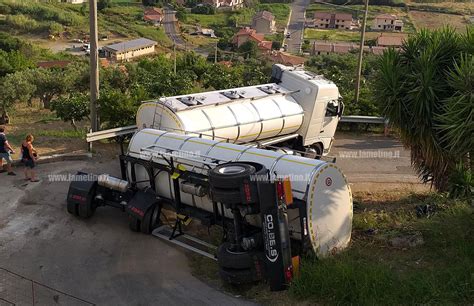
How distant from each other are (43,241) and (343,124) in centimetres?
1430

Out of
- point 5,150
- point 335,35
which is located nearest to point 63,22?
point 335,35

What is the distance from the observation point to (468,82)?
10.8 metres

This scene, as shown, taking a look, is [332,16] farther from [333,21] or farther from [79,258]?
[79,258]

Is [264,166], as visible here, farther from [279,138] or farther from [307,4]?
[307,4]

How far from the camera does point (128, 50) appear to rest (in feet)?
256

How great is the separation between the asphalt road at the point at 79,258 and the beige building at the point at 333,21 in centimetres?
10817

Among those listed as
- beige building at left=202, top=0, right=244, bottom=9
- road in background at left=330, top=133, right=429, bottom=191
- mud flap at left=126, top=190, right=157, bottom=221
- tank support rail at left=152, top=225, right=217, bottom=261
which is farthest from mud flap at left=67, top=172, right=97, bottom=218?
beige building at left=202, top=0, right=244, bottom=9

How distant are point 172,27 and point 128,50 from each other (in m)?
29.9

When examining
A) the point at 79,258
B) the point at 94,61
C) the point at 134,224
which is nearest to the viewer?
the point at 79,258

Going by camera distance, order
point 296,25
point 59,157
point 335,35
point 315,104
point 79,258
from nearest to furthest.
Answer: point 79,258 < point 59,157 < point 315,104 < point 335,35 < point 296,25

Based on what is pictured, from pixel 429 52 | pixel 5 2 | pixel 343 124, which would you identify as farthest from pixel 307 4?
pixel 429 52

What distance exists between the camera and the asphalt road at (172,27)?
9516cm

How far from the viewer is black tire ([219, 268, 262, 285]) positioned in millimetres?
9172

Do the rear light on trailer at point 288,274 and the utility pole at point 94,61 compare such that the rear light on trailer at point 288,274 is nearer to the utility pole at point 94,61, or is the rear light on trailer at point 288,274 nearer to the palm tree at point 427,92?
the palm tree at point 427,92
